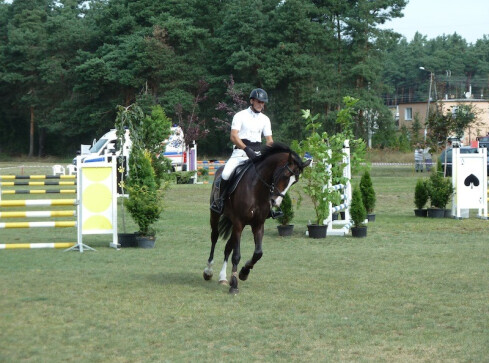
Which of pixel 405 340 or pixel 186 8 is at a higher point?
pixel 186 8

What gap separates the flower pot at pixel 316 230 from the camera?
1580 cm

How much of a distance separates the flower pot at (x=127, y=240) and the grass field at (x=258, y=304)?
17.1 inches

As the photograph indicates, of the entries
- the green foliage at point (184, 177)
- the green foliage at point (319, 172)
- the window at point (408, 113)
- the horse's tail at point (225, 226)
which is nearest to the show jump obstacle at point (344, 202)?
the green foliage at point (319, 172)

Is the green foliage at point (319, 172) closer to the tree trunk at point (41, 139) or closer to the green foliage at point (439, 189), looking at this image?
the green foliage at point (439, 189)

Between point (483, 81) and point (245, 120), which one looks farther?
point (483, 81)

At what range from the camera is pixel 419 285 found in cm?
995

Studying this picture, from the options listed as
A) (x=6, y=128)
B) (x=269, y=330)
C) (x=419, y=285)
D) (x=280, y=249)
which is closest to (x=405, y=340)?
(x=269, y=330)

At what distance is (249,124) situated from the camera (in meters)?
10.2

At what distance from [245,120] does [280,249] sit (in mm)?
4336

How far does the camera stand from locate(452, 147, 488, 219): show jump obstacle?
1955cm

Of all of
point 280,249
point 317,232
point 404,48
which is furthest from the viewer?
point 404,48

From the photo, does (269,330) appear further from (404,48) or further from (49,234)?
(404,48)

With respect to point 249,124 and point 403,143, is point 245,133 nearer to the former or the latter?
point 249,124

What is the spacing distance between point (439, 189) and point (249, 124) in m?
11.2
